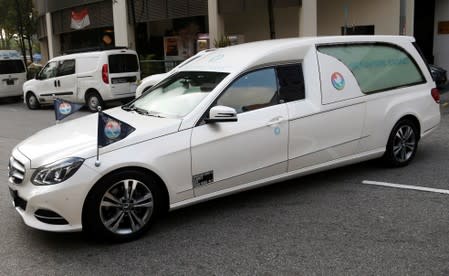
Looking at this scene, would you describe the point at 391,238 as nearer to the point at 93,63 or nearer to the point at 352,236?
the point at 352,236

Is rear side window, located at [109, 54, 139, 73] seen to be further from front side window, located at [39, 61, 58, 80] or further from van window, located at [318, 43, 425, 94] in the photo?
van window, located at [318, 43, 425, 94]

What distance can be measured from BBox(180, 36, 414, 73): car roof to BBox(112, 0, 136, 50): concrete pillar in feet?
53.7

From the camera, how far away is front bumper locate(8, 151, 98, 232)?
13.9 ft

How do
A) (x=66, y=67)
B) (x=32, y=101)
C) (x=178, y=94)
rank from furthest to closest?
(x=32, y=101) < (x=66, y=67) < (x=178, y=94)

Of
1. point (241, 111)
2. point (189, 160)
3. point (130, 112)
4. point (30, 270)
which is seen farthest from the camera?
point (130, 112)

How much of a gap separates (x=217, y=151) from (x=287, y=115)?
36.8 inches

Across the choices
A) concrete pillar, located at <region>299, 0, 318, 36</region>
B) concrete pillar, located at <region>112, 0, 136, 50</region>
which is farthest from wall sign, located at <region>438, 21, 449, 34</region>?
concrete pillar, located at <region>112, 0, 136, 50</region>

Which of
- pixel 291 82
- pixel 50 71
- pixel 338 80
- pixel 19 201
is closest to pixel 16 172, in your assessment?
pixel 19 201

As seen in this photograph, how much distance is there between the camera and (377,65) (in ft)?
20.8

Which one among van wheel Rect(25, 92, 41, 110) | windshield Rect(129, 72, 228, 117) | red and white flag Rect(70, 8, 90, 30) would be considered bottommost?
van wheel Rect(25, 92, 41, 110)

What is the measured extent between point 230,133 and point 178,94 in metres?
0.89

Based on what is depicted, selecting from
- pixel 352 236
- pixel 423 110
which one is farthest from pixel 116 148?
pixel 423 110

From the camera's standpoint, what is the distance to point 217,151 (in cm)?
493

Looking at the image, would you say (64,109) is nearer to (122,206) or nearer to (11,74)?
(122,206)
